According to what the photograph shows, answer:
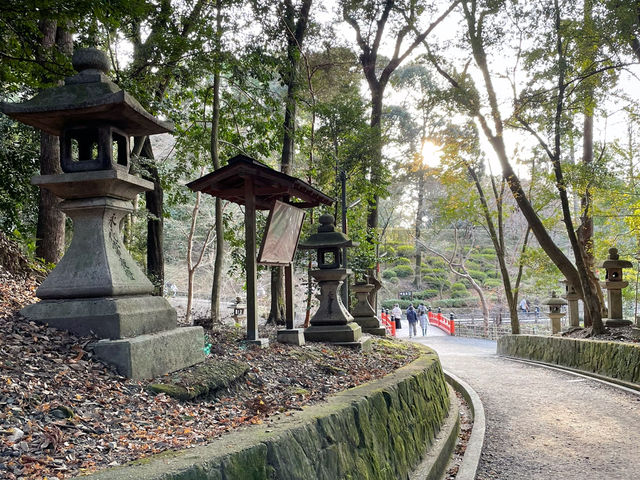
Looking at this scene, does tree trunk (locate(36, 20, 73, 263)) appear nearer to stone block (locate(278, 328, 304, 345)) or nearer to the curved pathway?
stone block (locate(278, 328, 304, 345))

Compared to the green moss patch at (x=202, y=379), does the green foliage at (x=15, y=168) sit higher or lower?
higher

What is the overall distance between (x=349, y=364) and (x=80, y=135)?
4.42 m

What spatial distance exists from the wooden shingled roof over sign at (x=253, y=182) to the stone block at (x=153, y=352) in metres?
2.86

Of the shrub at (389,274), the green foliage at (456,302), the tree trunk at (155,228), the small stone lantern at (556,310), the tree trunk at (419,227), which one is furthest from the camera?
the shrub at (389,274)

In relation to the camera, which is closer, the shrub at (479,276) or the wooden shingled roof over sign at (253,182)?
the wooden shingled roof over sign at (253,182)

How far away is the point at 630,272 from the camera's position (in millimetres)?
16812

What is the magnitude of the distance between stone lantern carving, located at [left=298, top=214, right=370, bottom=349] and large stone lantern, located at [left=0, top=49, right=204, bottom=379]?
13.1 ft

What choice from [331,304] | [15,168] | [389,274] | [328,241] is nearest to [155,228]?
[15,168]

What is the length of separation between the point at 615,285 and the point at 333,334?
8889 mm

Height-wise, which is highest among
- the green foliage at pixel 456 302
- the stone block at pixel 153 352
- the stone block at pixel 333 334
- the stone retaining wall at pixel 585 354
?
the stone block at pixel 153 352

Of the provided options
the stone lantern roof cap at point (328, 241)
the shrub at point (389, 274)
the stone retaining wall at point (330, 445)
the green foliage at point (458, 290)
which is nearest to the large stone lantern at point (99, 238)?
the stone retaining wall at point (330, 445)

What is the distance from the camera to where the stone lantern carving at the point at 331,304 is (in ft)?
27.9

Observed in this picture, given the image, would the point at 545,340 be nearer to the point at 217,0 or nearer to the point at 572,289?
the point at 572,289

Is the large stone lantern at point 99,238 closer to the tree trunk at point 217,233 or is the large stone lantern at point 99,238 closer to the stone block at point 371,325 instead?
the tree trunk at point 217,233
